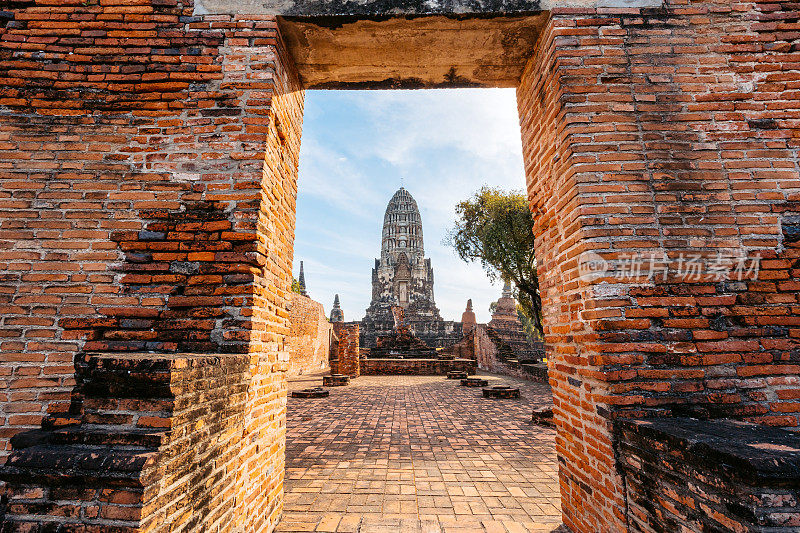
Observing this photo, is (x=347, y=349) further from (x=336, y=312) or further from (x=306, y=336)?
(x=336, y=312)

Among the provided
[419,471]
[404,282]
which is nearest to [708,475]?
[419,471]

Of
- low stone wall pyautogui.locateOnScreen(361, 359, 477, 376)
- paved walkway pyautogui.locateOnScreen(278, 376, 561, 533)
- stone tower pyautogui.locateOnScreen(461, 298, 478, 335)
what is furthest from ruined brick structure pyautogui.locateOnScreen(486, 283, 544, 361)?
paved walkway pyautogui.locateOnScreen(278, 376, 561, 533)

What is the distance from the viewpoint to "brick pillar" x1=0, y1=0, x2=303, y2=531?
235 cm

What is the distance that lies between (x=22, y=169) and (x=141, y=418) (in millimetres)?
2534

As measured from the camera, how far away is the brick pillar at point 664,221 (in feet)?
7.27

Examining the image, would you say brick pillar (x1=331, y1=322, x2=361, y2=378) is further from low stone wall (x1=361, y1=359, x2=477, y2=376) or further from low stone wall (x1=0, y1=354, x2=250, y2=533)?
low stone wall (x1=0, y1=354, x2=250, y2=533)

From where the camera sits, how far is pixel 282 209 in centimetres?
319

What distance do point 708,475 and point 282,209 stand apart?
3443 millimetres

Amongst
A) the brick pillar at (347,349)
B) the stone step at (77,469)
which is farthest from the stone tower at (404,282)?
the stone step at (77,469)

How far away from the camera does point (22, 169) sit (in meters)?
Result: 2.62

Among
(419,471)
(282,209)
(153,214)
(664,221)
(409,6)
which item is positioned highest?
(409,6)

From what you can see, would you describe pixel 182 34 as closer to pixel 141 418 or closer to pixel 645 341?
pixel 141 418

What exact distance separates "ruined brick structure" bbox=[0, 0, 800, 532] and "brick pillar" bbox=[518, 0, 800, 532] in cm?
2

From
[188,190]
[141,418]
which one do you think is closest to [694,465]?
[141,418]
